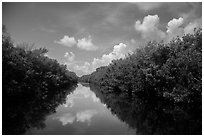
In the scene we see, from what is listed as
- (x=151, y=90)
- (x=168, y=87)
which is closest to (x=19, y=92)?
(x=151, y=90)

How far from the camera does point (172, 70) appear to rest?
103 feet

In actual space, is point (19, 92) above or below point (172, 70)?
below

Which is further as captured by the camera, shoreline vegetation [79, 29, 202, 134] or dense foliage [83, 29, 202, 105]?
dense foliage [83, 29, 202, 105]

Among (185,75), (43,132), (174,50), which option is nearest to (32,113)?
(43,132)

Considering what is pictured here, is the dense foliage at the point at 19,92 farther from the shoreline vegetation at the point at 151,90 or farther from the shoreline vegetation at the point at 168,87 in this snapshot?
the shoreline vegetation at the point at 168,87

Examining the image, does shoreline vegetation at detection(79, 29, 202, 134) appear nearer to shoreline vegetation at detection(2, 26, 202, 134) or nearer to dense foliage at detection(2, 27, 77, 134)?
shoreline vegetation at detection(2, 26, 202, 134)

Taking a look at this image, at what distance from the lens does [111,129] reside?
18562mm

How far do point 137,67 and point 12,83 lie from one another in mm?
17261

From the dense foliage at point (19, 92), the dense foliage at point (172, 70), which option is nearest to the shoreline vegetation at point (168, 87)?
the dense foliage at point (172, 70)

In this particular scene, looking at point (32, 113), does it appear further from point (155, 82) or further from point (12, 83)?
point (155, 82)

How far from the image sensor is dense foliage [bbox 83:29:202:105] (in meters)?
28.2

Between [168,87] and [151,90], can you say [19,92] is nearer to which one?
[151,90]

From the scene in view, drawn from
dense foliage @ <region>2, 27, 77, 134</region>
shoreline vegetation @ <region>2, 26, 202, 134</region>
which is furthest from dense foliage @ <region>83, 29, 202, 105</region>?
dense foliage @ <region>2, 27, 77, 134</region>

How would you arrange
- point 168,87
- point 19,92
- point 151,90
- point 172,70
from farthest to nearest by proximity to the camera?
point 151,90
point 19,92
point 168,87
point 172,70
